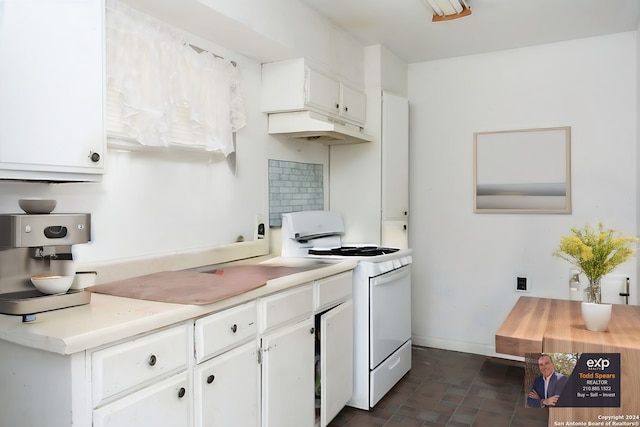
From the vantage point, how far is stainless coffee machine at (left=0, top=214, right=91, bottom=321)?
1456mm

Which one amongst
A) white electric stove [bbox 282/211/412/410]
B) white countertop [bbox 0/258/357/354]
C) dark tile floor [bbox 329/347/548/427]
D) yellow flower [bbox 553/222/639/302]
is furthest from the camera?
white electric stove [bbox 282/211/412/410]

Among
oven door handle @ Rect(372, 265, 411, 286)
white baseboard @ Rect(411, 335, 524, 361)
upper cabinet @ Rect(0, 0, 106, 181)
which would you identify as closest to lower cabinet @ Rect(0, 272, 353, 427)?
oven door handle @ Rect(372, 265, 411, 286)

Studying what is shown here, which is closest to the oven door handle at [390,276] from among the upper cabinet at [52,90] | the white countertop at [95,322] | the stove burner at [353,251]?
the stove burner at [353,251]

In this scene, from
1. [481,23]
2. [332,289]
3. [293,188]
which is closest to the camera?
[332,289]

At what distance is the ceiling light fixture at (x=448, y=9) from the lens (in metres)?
2.78

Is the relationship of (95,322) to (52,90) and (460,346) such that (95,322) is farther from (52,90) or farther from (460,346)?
(460,346)

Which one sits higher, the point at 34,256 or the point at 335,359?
the point at 34,256

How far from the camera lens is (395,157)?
373 cm

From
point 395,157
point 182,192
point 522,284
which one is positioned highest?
point 395,157

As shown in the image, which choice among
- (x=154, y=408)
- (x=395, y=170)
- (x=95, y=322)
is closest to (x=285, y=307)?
(x=154, y=408)

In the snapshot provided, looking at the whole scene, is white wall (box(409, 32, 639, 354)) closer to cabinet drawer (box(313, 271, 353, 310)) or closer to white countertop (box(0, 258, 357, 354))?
cabinet drawer (box(313, 271, 353, 310))

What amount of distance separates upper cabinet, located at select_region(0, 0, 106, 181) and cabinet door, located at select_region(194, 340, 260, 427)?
2.62 feet

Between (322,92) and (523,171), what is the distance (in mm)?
1713

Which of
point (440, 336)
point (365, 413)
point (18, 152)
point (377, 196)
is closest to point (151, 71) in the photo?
point (18, 152)
